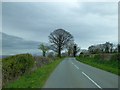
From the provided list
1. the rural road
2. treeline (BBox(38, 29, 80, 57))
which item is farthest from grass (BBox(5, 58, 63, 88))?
treeline (BBox(38, 29, 80, 57))

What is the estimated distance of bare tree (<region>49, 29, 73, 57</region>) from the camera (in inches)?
4242

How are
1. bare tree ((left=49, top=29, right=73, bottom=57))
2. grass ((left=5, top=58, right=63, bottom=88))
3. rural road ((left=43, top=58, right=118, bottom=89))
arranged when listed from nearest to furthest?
grass ((left=5, top=58, right=63, bottom=88)) → rural road ((left=43, top=58, right=118, bottom=89)) → bare tree ((left=49, top=29, right=73, bottom=57))

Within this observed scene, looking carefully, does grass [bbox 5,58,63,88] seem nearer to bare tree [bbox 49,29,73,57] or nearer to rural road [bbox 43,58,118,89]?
rural road [bbox 43,58,118,89]

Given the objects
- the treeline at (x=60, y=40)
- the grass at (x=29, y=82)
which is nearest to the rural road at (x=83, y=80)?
the grass at (x=29, y=82)

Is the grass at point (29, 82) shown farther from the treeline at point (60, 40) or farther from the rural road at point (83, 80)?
the treeline at point (60, 40)

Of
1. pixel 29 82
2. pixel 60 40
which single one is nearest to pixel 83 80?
pixel 29 82

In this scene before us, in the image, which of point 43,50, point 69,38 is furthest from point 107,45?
point 43,50

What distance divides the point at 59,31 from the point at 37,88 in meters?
97.6

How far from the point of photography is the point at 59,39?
107875 millimetres

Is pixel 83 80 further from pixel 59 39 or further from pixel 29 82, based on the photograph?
pixel 59 39

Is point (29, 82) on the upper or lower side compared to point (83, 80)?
upper

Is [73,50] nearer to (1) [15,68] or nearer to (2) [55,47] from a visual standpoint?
(2) [55,47]

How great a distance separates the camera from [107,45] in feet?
444

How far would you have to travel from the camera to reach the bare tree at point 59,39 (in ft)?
354
